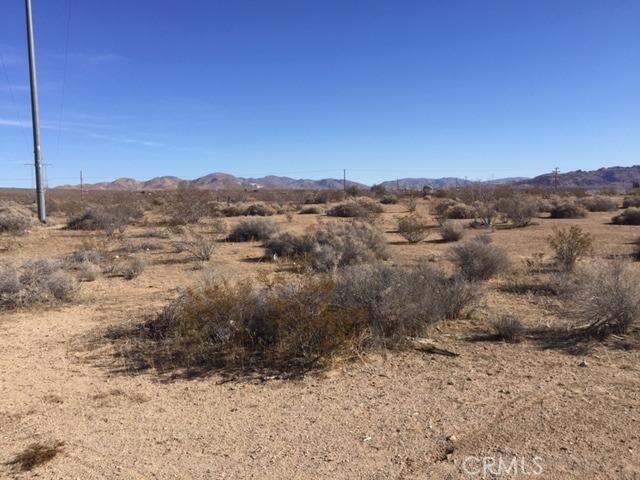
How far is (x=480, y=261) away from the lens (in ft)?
43.1

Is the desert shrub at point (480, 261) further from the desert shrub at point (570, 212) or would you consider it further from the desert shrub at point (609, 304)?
the desert shrub at point (570, 212)

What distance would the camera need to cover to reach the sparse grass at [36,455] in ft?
16.0

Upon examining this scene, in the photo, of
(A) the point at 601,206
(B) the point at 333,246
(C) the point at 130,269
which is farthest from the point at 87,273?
(A) the point at 601,206

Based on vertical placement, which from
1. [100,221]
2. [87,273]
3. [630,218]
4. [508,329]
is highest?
[100,221]

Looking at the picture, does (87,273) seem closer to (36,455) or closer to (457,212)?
(36,455)

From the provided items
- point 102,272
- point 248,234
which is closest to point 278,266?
point 102,272

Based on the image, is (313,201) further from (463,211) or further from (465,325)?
(465,325)

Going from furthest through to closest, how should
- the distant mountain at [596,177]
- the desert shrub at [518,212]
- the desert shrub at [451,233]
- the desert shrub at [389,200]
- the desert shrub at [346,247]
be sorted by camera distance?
the distant mountain at [596,177] → the desert shrub at [389,200] → the desert shrub at [518,212] → the desert shrub at [451,233] → the desert shrub at [346,247]

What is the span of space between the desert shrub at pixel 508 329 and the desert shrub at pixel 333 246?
615 centimetres

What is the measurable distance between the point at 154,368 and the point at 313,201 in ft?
156

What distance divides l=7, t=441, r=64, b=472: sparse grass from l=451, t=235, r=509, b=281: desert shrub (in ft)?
31.8

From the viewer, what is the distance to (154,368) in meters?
7.44

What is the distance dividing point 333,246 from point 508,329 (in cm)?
825

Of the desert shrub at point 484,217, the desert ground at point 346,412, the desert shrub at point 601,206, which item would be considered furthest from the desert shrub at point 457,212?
the desert ground at point 346,412
